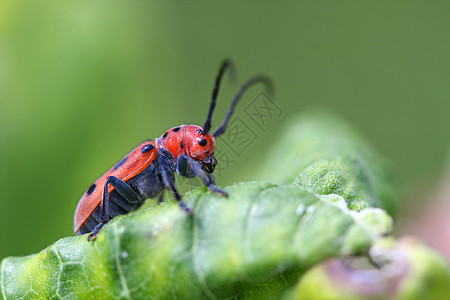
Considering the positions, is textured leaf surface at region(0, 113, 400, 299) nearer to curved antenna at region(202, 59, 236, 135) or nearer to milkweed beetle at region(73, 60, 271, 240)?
milkweed beetle at region(73, 60, 271, 240)

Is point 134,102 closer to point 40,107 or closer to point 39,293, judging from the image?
point 40,107

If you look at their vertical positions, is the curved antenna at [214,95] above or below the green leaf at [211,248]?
above

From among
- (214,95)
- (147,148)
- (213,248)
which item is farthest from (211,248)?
(147,148)

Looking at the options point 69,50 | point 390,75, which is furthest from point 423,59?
point 69,50

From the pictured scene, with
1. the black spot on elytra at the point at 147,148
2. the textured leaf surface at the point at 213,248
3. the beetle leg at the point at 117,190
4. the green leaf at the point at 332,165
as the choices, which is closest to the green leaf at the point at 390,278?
the textured leaf surface at the point at 213,248

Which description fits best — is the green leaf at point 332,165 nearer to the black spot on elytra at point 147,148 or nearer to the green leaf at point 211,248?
the green leaf at point 211,248
